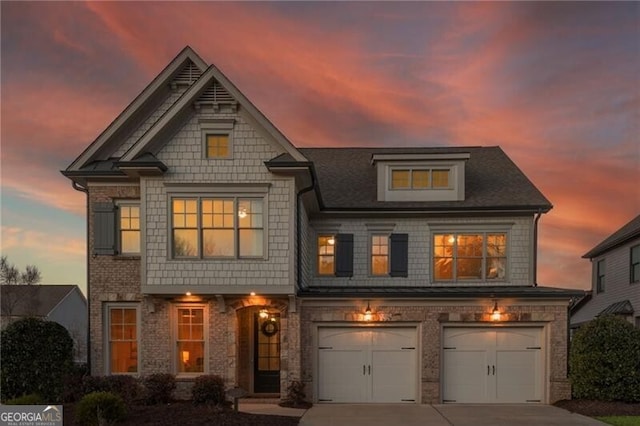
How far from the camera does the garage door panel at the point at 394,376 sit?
49.3 feet

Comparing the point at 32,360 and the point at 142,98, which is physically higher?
the point at 142,98

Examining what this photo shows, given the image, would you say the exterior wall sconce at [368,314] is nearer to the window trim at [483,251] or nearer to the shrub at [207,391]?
the window trim at [483,251]

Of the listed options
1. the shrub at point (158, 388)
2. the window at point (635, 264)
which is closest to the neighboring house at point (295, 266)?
the shrub at point (158, 388)

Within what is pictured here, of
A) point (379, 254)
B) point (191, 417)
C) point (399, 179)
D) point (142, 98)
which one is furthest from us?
point (399, 179)

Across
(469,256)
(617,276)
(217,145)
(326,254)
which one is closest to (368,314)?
(326,254)

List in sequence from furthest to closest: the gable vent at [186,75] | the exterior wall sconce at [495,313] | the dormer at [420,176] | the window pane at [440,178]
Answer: the window pane at [440,178], the dormer at [420,176], the gable vent at [186,75], the exterior wall sconce at [495,313]

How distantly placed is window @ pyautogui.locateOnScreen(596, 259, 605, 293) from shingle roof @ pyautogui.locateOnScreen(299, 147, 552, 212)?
9684 millimetres

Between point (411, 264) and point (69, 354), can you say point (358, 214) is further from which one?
point (69, 354)

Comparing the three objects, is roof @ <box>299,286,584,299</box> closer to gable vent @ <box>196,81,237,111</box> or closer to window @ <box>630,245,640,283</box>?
gable vent @ <box>196,81,237,111</box>

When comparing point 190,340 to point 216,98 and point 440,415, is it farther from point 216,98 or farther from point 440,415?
point 440,415

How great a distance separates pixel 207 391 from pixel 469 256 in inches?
374

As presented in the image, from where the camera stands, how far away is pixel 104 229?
14.7 meters

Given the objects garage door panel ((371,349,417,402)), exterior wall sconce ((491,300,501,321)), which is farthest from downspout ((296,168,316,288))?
exterior wall sconce ((491,300,501,321))

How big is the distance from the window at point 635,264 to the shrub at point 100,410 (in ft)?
68.1
